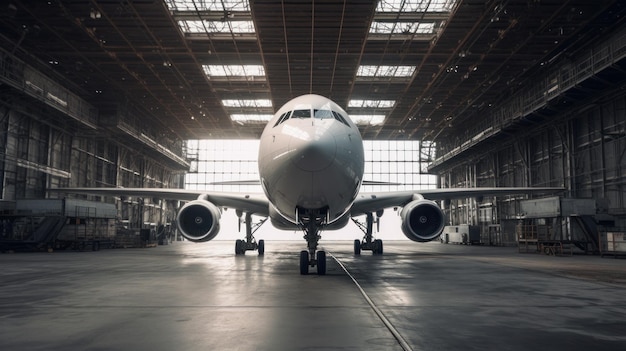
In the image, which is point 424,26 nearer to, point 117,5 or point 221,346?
point 117,5

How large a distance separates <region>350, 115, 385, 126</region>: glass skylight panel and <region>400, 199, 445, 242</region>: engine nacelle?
1191 inches

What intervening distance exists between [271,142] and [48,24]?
21.1 meters

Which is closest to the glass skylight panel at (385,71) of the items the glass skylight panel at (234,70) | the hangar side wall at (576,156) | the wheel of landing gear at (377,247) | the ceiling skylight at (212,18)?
the glass skylight panel at (234,70)

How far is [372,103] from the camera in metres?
40.3

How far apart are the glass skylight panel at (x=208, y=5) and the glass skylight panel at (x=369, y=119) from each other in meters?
22.0

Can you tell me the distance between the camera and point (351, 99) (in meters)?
38.1

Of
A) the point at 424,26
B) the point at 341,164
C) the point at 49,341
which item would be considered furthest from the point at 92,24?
the point at 49,341

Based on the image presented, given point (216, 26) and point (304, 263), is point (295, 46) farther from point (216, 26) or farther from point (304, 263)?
point (304, 263)

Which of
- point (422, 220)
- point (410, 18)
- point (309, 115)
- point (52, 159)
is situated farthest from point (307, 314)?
point (52, 159)

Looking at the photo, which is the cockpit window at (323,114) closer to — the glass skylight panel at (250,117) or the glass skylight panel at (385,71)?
the glass skylight panel at (385,71)

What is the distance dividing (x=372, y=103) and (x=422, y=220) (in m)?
27.3

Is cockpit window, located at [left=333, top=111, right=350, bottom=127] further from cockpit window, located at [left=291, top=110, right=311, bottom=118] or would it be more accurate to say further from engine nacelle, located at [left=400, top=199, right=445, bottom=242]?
engine nacelle, located at [left=400, top=199, right=445, bottom=242]

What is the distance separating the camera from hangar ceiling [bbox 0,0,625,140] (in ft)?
74.9

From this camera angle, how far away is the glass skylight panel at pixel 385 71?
3153 centimetres
